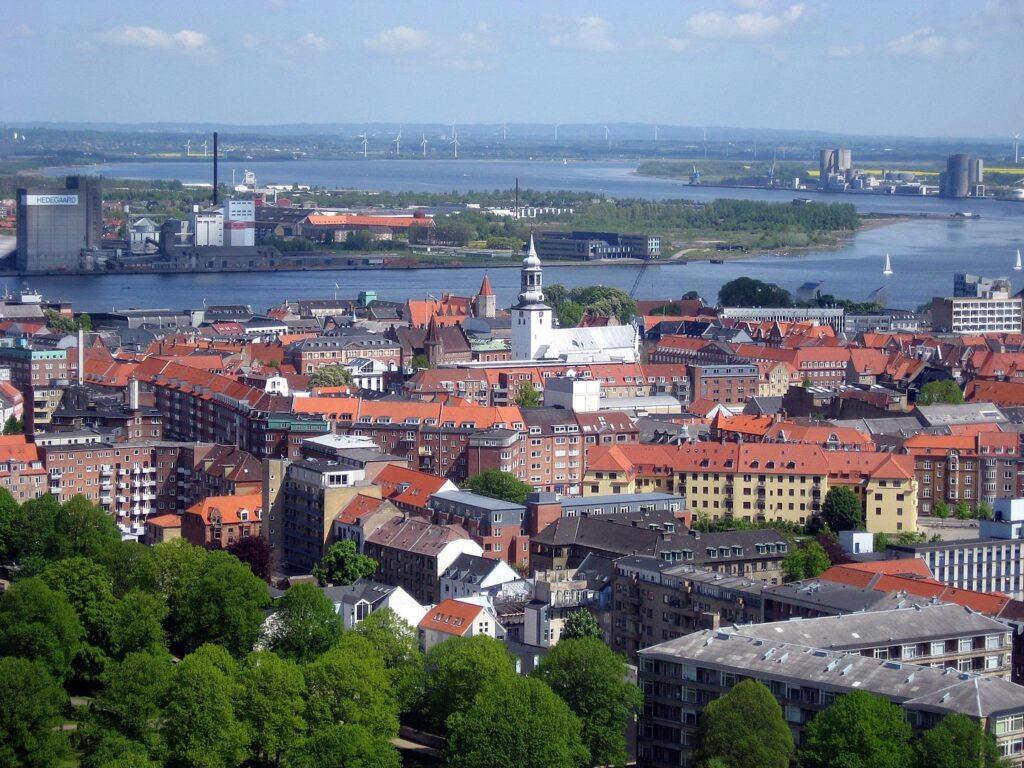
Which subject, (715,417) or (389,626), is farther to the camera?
(715,417)

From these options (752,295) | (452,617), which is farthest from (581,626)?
(752,295)

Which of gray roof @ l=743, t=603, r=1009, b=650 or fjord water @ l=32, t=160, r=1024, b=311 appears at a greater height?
gray roof @ l=743, t=603, r=1009, b=650

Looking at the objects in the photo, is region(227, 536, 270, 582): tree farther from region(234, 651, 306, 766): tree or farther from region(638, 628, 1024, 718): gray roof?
region(638, 628, 1024, 718): gray roof

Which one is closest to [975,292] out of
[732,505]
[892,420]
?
[892,420]

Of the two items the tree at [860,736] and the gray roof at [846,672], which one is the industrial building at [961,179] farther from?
the tree at [860,736]

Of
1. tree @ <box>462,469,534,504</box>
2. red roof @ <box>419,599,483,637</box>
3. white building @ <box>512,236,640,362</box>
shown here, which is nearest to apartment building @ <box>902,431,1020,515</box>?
tree @ <box>462,469,534,504</box>

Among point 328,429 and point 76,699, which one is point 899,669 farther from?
point 328,429

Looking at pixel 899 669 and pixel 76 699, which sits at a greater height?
pixel 899 669
